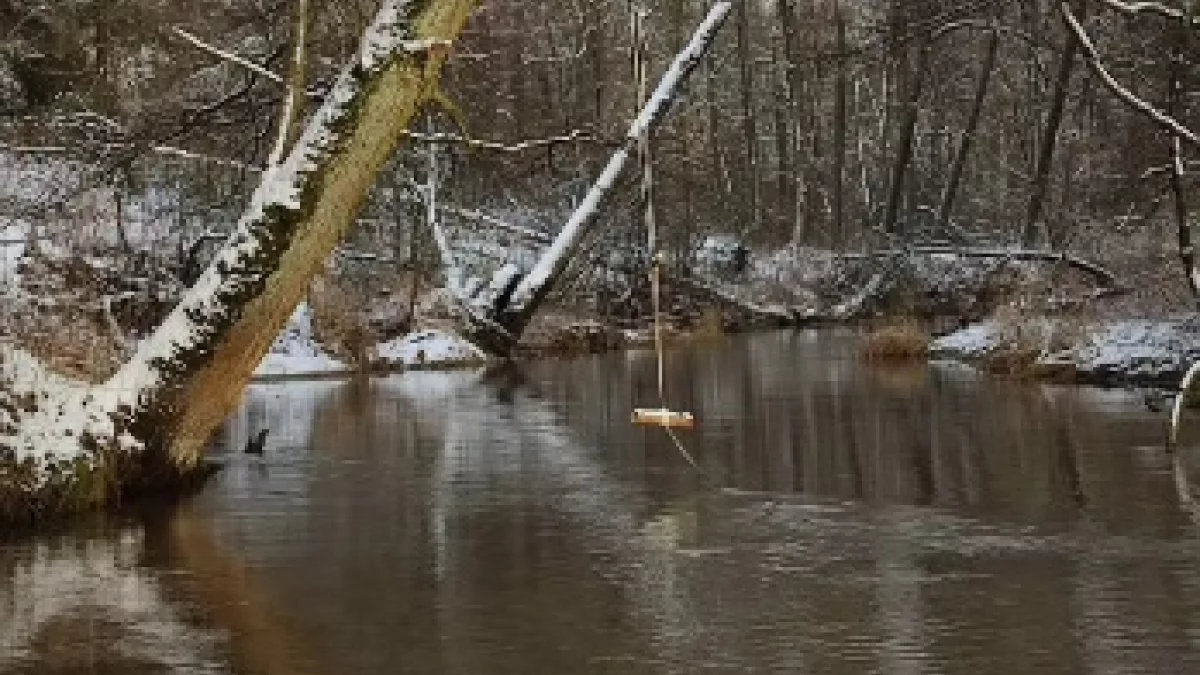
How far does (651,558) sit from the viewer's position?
9.74 m

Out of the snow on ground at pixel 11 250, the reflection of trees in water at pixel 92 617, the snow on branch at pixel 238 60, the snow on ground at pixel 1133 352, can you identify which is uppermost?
the snow on branch at pixel 238 60

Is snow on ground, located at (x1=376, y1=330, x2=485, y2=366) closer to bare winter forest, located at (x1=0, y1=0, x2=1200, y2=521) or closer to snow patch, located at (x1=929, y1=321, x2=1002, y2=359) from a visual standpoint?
bare winter forest, located at (x1=0, y1=0, x2=1200, y2=521)

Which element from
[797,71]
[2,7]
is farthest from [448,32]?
[797,71]

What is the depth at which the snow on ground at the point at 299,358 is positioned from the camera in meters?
26.7

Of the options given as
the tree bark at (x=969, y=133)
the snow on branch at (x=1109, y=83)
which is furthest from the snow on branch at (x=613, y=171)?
the tree bark at (x=969, y=133)

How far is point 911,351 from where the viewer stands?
88.9 ft

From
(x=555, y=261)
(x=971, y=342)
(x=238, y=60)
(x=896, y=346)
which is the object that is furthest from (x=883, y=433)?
(x=555, y=261)

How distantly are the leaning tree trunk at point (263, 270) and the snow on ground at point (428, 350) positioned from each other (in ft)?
49.6

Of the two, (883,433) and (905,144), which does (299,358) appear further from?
(905,144)

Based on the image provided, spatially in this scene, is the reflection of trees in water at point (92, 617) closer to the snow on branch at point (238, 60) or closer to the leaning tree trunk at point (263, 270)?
the leaning tree trunk at point (263, 270)

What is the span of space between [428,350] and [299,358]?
9.14 feet

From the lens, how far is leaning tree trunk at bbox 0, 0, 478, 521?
495 inches

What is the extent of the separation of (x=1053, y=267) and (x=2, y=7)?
16871 millimetres

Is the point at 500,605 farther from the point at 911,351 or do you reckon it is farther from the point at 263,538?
the point at 911,351
